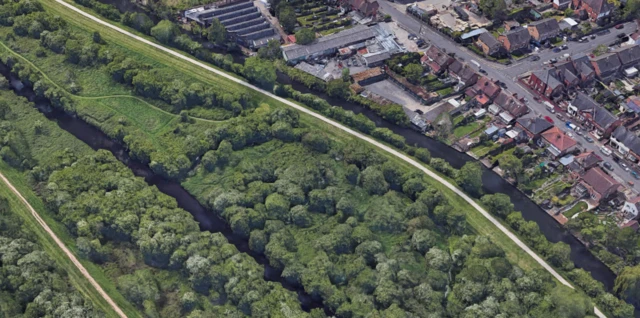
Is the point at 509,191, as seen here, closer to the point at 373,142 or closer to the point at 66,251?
the point at 373,142

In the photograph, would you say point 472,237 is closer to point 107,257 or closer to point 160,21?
point 107,257

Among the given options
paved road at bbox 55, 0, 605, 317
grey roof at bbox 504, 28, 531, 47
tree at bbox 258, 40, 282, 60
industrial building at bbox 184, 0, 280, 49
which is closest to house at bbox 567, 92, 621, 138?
grey roof at bbox 504, 28, 531, 47

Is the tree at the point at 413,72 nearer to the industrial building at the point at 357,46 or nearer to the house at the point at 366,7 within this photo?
the industrial building at the point at 357,46

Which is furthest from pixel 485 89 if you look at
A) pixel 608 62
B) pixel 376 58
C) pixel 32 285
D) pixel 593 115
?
pixel 32 285

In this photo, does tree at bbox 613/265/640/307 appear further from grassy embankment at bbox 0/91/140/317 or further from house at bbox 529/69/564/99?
grassy embankment at bbox 0/91/140/317

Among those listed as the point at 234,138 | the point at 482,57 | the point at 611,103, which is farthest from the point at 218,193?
the point at 611,103

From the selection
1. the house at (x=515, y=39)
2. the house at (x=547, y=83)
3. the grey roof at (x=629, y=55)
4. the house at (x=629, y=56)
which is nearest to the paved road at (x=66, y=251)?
the house at (x=547, y=83)

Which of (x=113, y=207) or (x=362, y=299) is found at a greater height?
(x=113, y=207)
